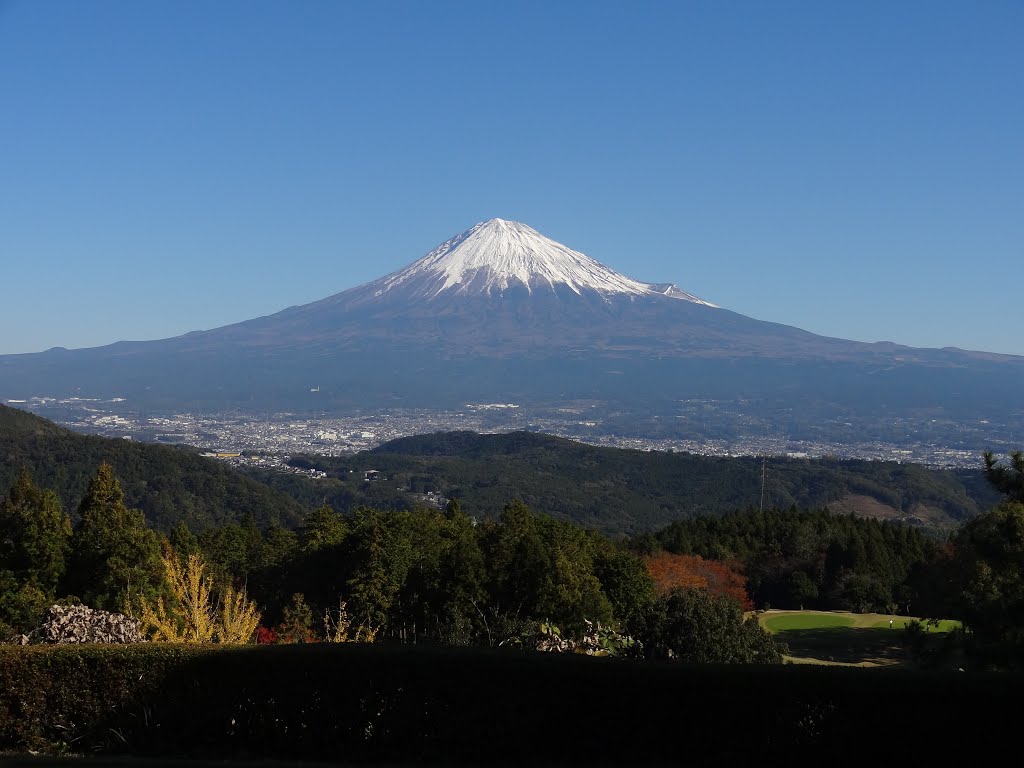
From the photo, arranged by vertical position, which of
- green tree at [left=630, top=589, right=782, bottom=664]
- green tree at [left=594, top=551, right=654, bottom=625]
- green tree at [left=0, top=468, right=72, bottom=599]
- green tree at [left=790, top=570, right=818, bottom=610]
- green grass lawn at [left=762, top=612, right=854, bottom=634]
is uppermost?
green tree at [left=0, top=468, right=72, bottom=599]

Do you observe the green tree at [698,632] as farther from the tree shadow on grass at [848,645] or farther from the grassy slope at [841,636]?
the tree shadow on grass at [848,645]

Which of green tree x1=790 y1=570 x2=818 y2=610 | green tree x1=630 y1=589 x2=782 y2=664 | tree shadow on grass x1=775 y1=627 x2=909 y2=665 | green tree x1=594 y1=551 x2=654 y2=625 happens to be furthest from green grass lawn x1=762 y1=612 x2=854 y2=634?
green tree x1=630 y1=589 x2=782 y2=664

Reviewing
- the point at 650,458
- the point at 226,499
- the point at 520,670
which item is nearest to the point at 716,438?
the point at 650,458

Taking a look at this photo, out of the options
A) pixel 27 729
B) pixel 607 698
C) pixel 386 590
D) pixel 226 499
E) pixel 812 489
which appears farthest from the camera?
pixel 812 489

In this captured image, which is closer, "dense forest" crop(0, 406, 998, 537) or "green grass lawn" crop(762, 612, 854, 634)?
"green grass lawn" crop(762, 612, 854, 634)

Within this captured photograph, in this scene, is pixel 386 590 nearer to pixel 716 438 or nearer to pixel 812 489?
pixel 812 489

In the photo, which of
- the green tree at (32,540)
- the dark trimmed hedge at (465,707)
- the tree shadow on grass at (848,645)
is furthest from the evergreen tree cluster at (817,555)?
the dark trimmed hedge at (465,707)

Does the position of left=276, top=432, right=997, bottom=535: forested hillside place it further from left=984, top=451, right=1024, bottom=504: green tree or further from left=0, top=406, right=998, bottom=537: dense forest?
left=984, top=451, right=1024, bottom=504: green tree
